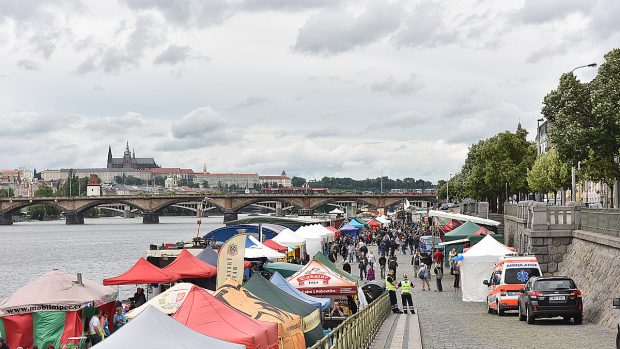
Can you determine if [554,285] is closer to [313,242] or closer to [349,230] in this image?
[313,242]

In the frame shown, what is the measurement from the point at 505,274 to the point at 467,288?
7.20 meters

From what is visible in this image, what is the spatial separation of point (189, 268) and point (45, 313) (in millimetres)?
8741

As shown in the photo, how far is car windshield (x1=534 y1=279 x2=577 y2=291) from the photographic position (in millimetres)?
26078

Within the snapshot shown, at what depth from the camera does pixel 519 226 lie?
50.4 m

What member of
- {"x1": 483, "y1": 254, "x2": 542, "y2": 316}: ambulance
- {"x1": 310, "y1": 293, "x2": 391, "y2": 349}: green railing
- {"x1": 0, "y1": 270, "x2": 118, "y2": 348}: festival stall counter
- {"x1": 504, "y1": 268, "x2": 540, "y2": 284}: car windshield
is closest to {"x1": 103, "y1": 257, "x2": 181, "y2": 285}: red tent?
{"x1": 0, "y1": 270, "x2": 118, "y2": 348}: festival stall counter

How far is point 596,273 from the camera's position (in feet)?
101

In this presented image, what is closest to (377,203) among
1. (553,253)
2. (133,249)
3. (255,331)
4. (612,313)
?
(133,249)

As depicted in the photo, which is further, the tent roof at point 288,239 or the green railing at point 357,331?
the tent roof at point 288,239

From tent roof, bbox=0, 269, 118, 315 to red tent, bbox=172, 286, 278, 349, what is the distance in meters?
8.73

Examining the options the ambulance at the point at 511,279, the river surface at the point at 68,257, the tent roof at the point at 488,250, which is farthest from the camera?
the river surface at the point at 68,257

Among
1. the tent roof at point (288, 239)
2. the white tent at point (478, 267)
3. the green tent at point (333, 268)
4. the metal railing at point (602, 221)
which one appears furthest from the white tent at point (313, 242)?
the green tent at point (333, 268)

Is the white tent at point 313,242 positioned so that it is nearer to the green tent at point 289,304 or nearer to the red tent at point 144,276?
the red tent at point 144,276

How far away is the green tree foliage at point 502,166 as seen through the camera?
86.8m

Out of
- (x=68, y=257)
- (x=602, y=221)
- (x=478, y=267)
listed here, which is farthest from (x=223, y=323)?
(x=68, y=257)
